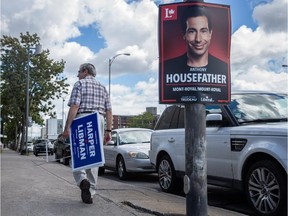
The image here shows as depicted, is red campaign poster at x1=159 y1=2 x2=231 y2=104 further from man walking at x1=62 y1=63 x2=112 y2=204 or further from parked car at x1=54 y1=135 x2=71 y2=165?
parked car at x1=54 y1=135 x2=71 y2=165

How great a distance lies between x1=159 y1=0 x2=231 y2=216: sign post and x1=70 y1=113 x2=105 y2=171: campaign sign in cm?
145

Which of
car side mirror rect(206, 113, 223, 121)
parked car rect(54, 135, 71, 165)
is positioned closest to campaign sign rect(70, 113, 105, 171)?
car side mirror rect(206, 113, 223, 121)

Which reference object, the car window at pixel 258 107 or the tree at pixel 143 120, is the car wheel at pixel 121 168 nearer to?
the car window at pixel 258 107

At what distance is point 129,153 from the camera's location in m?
10.7

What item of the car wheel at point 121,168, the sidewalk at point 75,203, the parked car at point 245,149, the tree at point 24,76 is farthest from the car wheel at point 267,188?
the tree at point 24,76

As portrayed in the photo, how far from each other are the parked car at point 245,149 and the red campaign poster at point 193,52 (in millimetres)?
1374

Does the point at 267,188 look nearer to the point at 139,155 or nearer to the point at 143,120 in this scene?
the point at 139,155

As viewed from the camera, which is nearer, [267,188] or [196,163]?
[196,163]

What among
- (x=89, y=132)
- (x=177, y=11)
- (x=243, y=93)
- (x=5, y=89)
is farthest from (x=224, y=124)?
(x=5, y=89)

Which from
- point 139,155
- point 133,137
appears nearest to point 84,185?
point 139,155

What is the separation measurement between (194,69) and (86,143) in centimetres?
202

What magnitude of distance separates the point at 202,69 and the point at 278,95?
3.16 meters

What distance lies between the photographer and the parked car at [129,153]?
34.3ft

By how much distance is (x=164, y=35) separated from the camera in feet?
14.4
